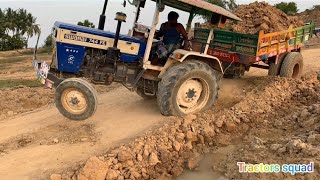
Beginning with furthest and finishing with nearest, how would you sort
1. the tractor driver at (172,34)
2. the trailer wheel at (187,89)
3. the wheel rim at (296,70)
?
the wheel rim at (296,70), the tractor driver at (172,34), the trailer wheel at (187,89)

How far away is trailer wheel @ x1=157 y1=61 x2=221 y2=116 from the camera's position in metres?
7.43

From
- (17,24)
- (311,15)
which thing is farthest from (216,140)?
(17,24)

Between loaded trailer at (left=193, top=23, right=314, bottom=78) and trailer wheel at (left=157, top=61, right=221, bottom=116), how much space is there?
875mm

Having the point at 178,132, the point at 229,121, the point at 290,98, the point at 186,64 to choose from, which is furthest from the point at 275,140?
the point at 290,98

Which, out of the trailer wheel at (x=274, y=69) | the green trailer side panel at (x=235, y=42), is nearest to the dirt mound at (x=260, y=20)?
the trailer wheel at (x=274, y=69)

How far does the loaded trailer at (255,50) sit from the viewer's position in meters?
8.86

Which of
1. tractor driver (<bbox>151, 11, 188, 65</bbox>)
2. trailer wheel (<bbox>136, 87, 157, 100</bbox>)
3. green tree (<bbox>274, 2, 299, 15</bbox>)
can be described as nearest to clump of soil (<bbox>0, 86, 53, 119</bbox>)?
trailer wheel (<bbox>136, 87, 157, 100</bbox>)

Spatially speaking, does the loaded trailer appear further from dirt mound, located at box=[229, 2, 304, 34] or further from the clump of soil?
the clump of soil

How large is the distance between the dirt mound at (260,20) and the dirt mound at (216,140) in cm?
259

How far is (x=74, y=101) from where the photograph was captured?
7137 mm

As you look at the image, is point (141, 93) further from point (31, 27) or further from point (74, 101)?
point (31, 27)

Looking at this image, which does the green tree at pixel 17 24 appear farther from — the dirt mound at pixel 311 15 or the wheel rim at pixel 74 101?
the wheel rim at pixel 74 101

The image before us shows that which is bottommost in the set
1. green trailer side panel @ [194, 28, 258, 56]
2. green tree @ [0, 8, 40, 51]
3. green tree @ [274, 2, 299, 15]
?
green trailer side panel @ [194, 28, 258, 56]

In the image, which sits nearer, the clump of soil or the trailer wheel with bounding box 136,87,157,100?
the trailer wheel with bounding box 136,87,157,100
